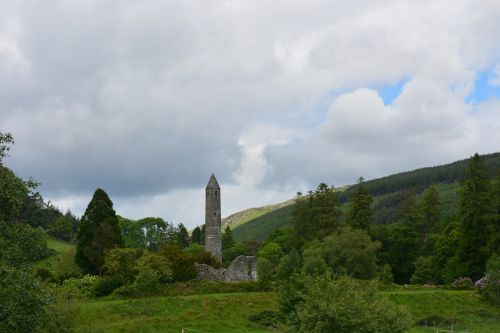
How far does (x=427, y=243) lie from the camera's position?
78.8 meters

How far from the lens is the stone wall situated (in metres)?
61.1

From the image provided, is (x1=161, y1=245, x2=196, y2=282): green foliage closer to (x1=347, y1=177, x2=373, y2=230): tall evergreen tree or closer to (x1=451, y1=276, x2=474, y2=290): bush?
(x1=347, y1=177, x2=373, y2=230): tall evergreen tree

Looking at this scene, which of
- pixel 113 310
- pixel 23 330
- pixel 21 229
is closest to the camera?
pixel 23 330

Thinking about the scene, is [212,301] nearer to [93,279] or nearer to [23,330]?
[93,279]

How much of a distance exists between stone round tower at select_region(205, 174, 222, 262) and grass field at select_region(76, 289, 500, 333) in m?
30.2

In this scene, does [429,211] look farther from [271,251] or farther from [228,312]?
[228,312]

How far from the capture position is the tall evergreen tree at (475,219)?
59.9m

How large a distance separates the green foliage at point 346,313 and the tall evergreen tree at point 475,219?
35.2 m

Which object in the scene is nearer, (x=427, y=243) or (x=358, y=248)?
(x=358, y=248)

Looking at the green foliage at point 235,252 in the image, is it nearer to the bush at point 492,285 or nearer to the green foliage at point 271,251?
the green foliage at point 271,251

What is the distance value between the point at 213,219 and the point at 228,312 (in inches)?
1426

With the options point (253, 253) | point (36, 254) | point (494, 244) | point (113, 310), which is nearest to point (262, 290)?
point (113, 310)

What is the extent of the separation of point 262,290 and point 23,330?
1364 inches

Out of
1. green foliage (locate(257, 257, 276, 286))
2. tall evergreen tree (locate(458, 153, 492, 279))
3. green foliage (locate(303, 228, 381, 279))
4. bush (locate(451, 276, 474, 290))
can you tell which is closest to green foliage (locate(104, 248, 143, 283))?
green foliage (locate(257, 257, 276, 286))
